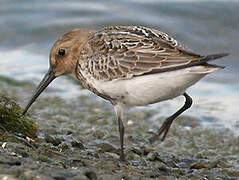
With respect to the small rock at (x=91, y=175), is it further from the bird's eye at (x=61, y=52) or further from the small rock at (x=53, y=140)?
the bird's eye at (x=61, y=52)

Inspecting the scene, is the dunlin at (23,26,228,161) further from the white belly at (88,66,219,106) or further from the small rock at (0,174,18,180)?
the small rock at (0,174,18,180)

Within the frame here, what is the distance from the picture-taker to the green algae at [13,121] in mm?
5875

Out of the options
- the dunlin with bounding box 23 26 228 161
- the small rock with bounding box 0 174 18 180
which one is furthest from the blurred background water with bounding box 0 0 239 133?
the small rock with bounding box 0 174 18 180

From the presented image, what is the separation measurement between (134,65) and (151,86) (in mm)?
290

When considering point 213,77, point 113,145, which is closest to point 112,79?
point 113,145

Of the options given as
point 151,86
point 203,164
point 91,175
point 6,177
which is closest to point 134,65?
point 151,86

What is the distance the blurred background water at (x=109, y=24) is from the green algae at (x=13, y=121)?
394cm

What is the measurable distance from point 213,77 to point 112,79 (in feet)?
18.2

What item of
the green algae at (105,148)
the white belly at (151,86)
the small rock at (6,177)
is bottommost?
the green algae at (105,148)

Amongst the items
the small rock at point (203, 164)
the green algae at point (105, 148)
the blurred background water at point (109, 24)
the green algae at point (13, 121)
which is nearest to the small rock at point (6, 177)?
the green algae at point (105, 148)

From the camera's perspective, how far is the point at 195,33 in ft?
41.5

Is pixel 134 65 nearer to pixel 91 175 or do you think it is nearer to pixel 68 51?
pixel 68 51

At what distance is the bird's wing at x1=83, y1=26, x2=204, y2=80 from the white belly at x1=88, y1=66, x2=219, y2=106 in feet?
0.21

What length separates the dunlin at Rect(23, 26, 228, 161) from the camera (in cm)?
524
